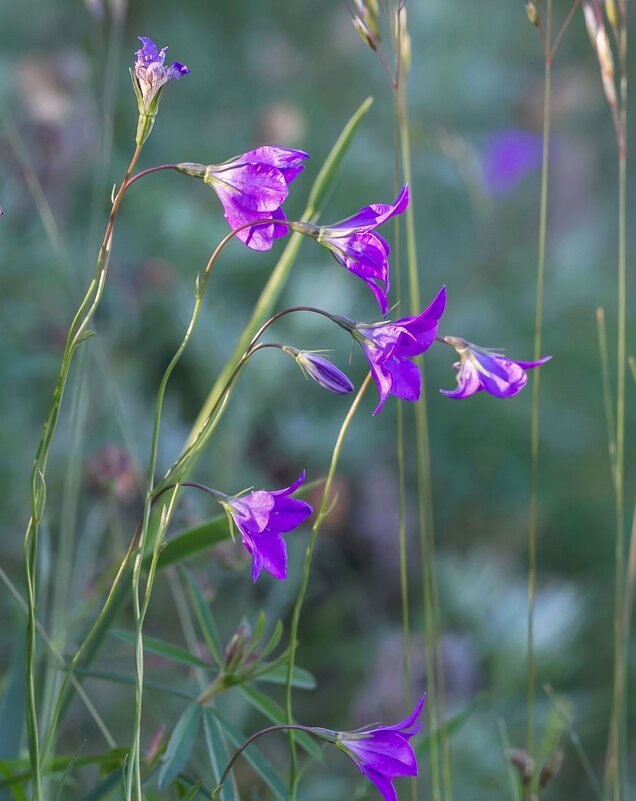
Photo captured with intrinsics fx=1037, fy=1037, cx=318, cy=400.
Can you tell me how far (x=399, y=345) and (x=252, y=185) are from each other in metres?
0.11

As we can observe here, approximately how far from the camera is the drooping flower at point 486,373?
55 cm

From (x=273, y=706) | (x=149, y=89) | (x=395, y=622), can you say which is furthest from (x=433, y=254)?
(x=149, y=89)

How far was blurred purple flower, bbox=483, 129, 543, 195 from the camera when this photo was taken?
10.4ft

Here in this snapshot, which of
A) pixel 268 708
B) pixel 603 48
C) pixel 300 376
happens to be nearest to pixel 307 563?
pixel 268 708

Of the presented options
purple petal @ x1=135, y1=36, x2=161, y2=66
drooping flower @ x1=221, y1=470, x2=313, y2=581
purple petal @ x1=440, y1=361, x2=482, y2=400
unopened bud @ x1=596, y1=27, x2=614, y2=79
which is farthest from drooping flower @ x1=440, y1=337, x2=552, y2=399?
unopened bud @ x1=596, y1=27, x2=614, y2=79

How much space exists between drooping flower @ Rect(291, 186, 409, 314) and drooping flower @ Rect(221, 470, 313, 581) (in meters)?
0.11

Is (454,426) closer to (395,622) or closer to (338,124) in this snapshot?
(395,622)

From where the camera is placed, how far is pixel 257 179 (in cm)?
52

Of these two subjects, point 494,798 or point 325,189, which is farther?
point 494,798

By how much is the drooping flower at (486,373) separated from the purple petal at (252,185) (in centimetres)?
12

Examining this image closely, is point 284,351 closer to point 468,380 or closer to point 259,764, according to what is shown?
point 468,380

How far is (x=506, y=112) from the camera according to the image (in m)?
3.39

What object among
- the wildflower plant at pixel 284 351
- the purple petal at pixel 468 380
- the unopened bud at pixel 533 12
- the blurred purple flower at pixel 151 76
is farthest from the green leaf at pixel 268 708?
the unopened bud at pixel 533 12

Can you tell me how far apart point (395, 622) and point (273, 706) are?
1.20m
